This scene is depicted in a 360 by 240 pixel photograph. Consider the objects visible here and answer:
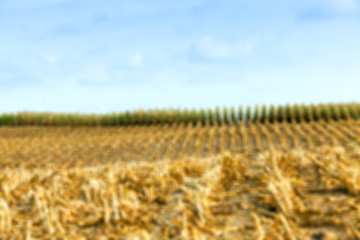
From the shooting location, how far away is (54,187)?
127 inches

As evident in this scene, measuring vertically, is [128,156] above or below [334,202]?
below

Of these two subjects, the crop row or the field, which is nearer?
the field

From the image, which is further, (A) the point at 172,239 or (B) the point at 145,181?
(B) the point at 145,181

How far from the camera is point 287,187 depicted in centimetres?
233

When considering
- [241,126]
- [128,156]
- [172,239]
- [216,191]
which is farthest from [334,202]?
[241,126]

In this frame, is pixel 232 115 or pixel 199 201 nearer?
pixel 199 201

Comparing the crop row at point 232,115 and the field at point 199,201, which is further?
the crop row at point 232,115

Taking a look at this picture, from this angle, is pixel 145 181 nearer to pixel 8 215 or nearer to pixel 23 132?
pixel 8 215

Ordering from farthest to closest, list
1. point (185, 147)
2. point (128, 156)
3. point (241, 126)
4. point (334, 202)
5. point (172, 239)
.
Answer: point (241, 126)
point (185, 147)
point (128, 156)
point (334, 202)
point (172, 239)

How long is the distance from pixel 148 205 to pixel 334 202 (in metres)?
1.03

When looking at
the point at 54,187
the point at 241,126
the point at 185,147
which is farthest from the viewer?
the point at 241,126

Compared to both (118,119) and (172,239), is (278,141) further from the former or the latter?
(172,239)

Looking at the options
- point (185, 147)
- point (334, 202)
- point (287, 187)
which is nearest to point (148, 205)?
point (287, 187)

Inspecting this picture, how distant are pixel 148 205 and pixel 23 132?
86.7 feet
